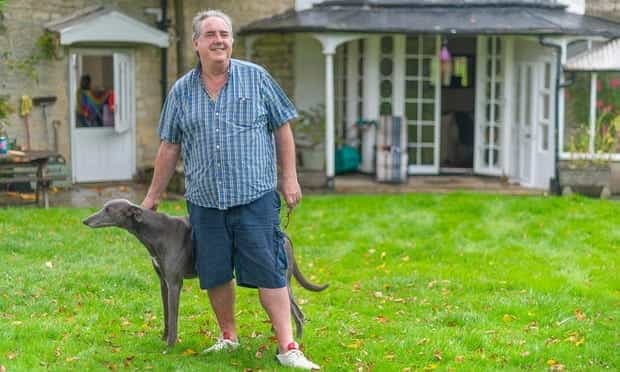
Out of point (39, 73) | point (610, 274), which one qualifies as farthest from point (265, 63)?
point (610, 274)

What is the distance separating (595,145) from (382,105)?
3858 millimetres

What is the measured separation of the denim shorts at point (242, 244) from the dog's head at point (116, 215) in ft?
1.13

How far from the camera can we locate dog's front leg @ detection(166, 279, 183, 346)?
6633mm

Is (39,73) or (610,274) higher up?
(39,73)

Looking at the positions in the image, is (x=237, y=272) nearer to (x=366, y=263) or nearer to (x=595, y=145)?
(x=366, y=263)

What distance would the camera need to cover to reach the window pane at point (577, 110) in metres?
16.9

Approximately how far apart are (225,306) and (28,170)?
866cm

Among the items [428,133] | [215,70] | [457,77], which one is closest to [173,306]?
[215,70]

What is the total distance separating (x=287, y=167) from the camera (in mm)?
6336

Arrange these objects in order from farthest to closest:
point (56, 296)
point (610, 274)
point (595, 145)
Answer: point (595, 145)
point (610, 274)
point (56, 296)

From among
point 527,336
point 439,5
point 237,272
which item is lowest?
point 527,336

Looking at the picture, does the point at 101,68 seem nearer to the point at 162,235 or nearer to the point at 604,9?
the point at 604,9

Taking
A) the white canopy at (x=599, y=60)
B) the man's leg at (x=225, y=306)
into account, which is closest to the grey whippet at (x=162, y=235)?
the man's leg at (x=225, y=306)

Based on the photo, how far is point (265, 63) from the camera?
18812 millimetres
